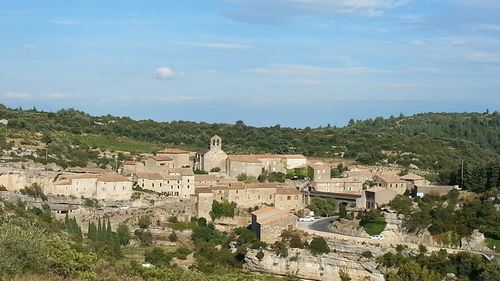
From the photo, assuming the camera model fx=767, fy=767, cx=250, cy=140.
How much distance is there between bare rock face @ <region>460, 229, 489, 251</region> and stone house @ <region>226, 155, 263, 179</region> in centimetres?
2323

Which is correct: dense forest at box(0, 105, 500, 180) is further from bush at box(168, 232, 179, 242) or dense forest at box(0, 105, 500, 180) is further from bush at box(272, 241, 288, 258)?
bush at box(272, 241, 288, 258)

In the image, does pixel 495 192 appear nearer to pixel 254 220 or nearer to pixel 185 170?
pixel 254 220

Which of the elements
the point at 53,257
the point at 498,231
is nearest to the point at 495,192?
the point at 498,231

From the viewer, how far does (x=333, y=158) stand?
79.9m

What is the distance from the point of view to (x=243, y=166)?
205 feet

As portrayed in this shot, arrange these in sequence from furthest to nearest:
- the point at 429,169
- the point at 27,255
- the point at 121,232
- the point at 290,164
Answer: the point at 429,169 → the point at 290,164 → the point at 121,232 → the point at 27,255

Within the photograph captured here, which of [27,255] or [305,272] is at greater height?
[27,255]

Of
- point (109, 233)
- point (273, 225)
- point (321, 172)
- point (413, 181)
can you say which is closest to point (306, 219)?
point (273, 225)

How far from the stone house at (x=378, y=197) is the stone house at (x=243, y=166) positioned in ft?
42.0

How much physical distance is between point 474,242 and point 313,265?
9087 mm

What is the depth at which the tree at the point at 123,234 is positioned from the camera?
148ft

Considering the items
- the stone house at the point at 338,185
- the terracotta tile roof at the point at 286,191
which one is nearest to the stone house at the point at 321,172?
the stone house at the point at 338,185

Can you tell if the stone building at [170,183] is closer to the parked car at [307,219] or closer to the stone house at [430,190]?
the parked car at [307,219]

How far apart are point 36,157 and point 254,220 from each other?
1991cm
